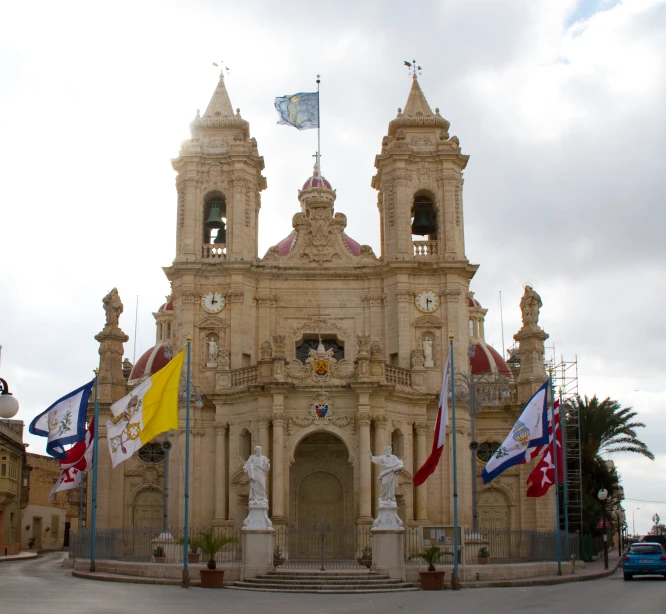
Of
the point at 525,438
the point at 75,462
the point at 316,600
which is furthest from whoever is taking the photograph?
the point at 75,462

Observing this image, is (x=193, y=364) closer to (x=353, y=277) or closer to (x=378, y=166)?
(x=353, y=277)

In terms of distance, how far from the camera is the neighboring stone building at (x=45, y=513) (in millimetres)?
67188

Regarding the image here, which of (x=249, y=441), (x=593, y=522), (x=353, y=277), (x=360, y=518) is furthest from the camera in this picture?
(x=593, y=522)

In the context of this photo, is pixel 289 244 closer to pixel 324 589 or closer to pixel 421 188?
pixel 421 188

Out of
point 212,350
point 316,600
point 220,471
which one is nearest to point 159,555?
point 220,471

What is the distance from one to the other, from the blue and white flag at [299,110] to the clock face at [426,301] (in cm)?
1024

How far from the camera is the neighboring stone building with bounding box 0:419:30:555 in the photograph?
177 ft

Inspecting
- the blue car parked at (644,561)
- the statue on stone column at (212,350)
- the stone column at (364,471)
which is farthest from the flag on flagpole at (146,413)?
the blue car parked at (644,561)

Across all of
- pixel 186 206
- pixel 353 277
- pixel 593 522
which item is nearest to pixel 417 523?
pixel 353 277

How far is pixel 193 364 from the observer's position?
40500 millimetres

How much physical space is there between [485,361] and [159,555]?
27401 millimetres

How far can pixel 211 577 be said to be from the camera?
1049 inches

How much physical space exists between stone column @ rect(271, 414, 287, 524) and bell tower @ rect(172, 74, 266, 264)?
8.38 meters

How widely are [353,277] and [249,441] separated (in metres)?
8.76
